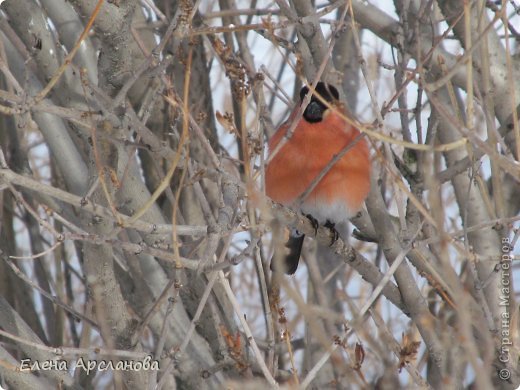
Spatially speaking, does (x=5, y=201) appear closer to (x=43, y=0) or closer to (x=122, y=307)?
(x=43, y=0)

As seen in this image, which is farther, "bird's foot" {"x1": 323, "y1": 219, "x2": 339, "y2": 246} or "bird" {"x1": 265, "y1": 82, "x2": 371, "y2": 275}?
"bird" {"x1": 265, "y1": 82, "x2": 371, "y2": 275}

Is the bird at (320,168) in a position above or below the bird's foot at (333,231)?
above

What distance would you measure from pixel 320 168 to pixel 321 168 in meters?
0.01

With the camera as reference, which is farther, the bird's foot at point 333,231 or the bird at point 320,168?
the bird at point 320,168

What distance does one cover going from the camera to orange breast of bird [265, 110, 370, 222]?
304 cm

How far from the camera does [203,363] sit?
301cm

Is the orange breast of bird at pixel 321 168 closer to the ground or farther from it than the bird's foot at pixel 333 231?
farther from it

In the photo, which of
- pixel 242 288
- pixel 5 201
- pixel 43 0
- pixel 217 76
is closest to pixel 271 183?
pixel 43 0

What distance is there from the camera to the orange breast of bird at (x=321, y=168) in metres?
3.04

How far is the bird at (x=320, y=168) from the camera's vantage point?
3041mm

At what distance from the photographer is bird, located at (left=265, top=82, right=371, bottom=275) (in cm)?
304

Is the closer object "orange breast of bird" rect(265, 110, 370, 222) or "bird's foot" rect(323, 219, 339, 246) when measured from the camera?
"bird's foot" rect(323, 219, 339, 246)

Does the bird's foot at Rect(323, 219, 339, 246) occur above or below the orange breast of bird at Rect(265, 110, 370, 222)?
below

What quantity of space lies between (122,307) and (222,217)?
28.1 inches
